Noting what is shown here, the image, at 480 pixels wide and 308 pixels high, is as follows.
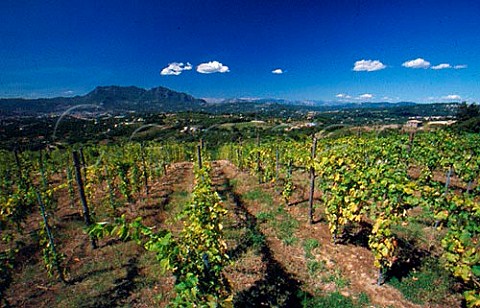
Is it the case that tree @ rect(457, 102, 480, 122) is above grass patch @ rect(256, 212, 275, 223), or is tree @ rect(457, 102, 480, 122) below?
above

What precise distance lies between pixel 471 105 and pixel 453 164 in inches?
2244

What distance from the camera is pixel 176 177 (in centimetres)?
1777

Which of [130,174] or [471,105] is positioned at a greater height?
[471,105]

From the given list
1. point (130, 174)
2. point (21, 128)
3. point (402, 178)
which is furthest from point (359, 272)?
point (21, 128)

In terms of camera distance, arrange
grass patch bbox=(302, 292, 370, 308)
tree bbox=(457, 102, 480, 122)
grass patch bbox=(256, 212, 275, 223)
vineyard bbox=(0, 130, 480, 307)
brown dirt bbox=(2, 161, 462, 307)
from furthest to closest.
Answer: tree bbox=(457, 102, 480, 122), grass patch bbox=(256, 212, 275, 223), brown dirt bbox=(2, 161, 462, 307), grass patch bbox=(302, 292, 370, 308), vineyard bbox=(0, 130, 480, 307)

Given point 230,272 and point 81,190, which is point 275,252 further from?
point 81,190

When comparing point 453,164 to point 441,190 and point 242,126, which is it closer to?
point 441,190

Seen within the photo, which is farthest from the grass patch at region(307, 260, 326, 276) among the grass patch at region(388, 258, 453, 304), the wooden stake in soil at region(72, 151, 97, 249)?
the wooden stake in soil at region(72, 151, 97, 249)

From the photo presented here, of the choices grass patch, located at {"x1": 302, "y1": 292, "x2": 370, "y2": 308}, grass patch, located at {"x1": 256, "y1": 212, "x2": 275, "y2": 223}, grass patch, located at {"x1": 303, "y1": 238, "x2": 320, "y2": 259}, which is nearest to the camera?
grass patch, located at {"x1": 302, "y1": 292, "x2": 370, "y2": 308}

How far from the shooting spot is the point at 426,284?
548cm

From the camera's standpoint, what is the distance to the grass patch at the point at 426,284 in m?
5.13

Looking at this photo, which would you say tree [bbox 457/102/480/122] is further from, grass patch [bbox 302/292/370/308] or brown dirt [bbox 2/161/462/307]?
grass patch [bbox 302/292/370/308]

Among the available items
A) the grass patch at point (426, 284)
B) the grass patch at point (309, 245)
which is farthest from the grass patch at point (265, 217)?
the grass patch at point (426, 284)

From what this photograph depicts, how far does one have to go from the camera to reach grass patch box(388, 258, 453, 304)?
513 centimetres
